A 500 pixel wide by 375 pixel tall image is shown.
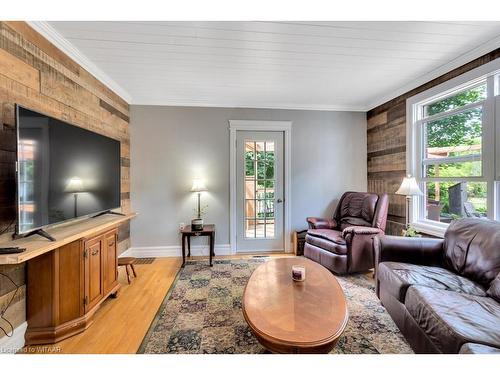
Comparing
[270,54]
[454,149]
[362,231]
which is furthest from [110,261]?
[454,149]

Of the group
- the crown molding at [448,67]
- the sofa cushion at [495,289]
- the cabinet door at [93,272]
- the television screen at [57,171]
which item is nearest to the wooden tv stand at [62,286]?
the cabinet door at [93,272]

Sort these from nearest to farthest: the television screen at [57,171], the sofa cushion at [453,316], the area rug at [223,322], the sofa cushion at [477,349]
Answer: the sofa cushion at [477,349], the sofa cushion at [453,316], the television screen at [57,171], the area rug at [223,322]

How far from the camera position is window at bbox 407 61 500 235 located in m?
2.12

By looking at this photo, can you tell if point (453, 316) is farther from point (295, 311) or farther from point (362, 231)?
point (362, 231)

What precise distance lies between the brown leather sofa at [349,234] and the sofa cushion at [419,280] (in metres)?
0.73

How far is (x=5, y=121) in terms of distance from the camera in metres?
1.51

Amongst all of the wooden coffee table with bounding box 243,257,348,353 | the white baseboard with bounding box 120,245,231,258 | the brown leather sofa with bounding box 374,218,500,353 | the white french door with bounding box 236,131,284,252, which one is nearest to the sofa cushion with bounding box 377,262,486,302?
the brown leather sofa with bounding box 374,218,500,353

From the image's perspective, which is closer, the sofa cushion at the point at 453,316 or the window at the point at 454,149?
the sofa cushion at the point at 453,316

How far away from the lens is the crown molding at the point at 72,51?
1.77 meters

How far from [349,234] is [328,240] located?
277 millimetres

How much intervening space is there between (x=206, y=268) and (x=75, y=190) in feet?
5.89

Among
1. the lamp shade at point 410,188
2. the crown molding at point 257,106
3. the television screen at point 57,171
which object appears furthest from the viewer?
the crown molding at point 257,106

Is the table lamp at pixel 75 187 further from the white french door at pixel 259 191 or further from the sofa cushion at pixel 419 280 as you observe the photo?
the sofa cushion at pixel 419 280
